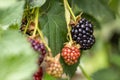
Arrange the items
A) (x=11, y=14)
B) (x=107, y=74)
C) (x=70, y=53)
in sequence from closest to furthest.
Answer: (x=11, y=14) < (x=70, y=53) < (x=107, y=74)

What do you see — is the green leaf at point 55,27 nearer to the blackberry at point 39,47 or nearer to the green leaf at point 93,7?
the blackberry at point 39,47

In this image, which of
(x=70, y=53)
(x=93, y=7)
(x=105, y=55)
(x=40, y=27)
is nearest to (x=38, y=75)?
(x=70, y=53)

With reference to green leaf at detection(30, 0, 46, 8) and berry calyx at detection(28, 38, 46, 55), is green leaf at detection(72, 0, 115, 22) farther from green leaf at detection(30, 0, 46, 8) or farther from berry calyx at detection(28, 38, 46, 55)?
berry calyx at detection(28, 38, 46, 55)

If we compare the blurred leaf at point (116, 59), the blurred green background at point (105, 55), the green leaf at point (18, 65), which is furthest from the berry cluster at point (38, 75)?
the blurred leaf at point (116, 59)

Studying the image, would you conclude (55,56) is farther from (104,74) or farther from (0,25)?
(104,74)

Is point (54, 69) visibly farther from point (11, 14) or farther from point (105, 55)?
point (105, 55)

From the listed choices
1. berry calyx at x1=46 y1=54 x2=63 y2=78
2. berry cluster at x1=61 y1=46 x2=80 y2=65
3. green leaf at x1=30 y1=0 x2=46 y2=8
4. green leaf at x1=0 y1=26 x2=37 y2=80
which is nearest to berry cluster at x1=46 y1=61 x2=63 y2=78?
berry calyx at x1=46 y1=54 x2=63 y2=78

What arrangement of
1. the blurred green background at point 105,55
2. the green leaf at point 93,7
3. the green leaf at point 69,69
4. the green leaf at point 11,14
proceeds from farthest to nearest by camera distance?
the blurred green background at point 105,55
the green leaf at point 93,7
the green leaf at point 69,69
the green leaf at point 11,14
